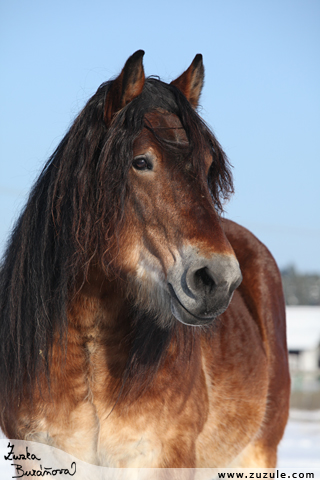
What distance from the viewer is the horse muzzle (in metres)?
2.03

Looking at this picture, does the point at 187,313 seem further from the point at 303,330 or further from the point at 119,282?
the point at 303,330

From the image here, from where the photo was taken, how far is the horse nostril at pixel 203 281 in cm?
208

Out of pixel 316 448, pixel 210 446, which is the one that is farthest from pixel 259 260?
pixel 316 448

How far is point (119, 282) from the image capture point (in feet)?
7.86

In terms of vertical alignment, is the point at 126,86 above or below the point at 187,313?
above

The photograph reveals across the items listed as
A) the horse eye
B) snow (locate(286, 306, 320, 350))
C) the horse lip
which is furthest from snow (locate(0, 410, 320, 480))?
snow (locate(286, 306, 320, 350))

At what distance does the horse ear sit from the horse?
0.28 metres

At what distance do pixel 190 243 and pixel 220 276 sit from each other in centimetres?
19

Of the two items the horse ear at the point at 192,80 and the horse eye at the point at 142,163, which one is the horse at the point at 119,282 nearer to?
the horse eye at the point at 142,163

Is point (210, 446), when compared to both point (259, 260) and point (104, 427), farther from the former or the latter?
point (259, 260)

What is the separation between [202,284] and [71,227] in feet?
2.20

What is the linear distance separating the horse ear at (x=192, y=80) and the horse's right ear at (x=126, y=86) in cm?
47
